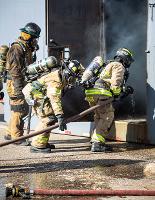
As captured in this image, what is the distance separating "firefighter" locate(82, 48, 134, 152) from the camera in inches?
Result: 307

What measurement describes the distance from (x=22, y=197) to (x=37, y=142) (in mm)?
2655

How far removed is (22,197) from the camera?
5.23m

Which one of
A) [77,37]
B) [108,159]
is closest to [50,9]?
[77,37]

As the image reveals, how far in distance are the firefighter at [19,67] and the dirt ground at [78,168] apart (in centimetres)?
46

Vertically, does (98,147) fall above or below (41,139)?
below

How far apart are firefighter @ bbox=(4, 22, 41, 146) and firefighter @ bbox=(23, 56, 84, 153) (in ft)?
1.71

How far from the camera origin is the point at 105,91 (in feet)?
25.5

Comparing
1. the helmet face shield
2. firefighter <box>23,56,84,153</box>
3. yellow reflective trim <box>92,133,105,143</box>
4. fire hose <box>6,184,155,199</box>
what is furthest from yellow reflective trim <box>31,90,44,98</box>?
fire hose <box>6,184,155,199</box>

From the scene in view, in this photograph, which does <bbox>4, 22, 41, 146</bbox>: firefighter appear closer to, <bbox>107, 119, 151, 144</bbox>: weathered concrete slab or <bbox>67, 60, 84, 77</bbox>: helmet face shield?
<bbox>67, 60, 84, 77</bbox>: helmet face shield

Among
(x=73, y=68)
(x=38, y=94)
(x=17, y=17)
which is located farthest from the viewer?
(x=17, y=17)

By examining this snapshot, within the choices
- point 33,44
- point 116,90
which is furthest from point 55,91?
point 33,44

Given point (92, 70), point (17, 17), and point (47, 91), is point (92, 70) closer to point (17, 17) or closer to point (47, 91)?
point (47, 91)

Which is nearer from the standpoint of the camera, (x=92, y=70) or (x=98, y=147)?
(x=92, y=70)

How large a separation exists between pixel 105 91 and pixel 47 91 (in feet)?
3.12
